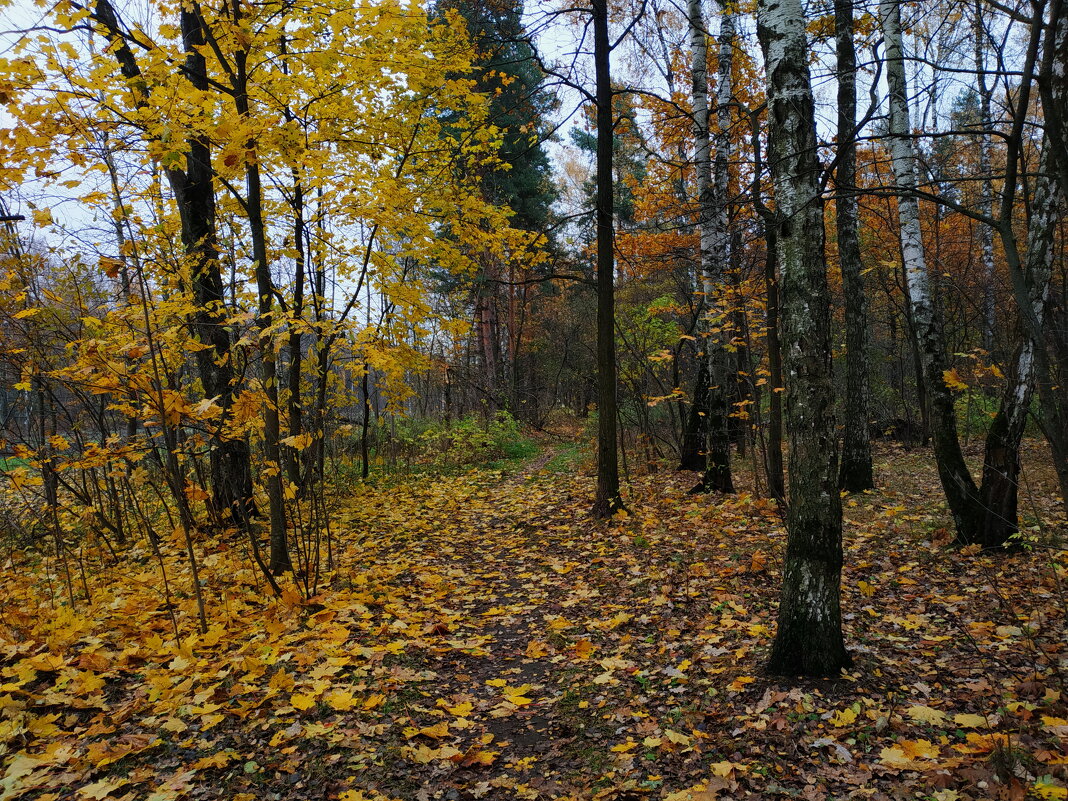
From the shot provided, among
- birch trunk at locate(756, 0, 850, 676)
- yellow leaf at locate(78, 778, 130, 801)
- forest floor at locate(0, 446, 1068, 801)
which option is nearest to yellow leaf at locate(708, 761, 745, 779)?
forest floor at locate(0, 446, 1068, 801)

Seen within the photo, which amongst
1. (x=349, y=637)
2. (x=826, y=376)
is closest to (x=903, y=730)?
(x=826, y=376)

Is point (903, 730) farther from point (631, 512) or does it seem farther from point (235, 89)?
point (235, 89)

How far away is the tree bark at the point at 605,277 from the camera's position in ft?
22.7

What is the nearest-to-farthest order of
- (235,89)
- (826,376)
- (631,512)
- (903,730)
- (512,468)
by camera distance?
(903,730), (826,376), (235,89), (631,512), (512,468)

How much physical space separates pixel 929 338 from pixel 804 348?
3.82 metres

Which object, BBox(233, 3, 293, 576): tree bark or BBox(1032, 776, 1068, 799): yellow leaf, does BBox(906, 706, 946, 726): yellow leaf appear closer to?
BBox(1032, 776, 1068, 799): yellow leaf

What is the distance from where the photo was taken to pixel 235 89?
4.73 meters

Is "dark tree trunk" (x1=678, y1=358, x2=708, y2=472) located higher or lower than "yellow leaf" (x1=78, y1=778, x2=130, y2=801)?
higher

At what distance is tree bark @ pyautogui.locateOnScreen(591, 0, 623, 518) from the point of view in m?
6.93

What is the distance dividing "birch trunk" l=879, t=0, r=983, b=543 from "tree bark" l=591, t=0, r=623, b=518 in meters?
3.02

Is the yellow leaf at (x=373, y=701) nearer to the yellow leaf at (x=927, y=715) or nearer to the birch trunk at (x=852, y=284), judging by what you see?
the yellow leaf at (x=927, y=715)

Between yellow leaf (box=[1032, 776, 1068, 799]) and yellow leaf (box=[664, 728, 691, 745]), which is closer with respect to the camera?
yellow leaf (box=[1032, 776, 1068, 799])

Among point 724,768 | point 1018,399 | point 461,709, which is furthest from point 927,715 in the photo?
point 1018,399

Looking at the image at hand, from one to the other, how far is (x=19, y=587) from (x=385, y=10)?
21.8 ft
